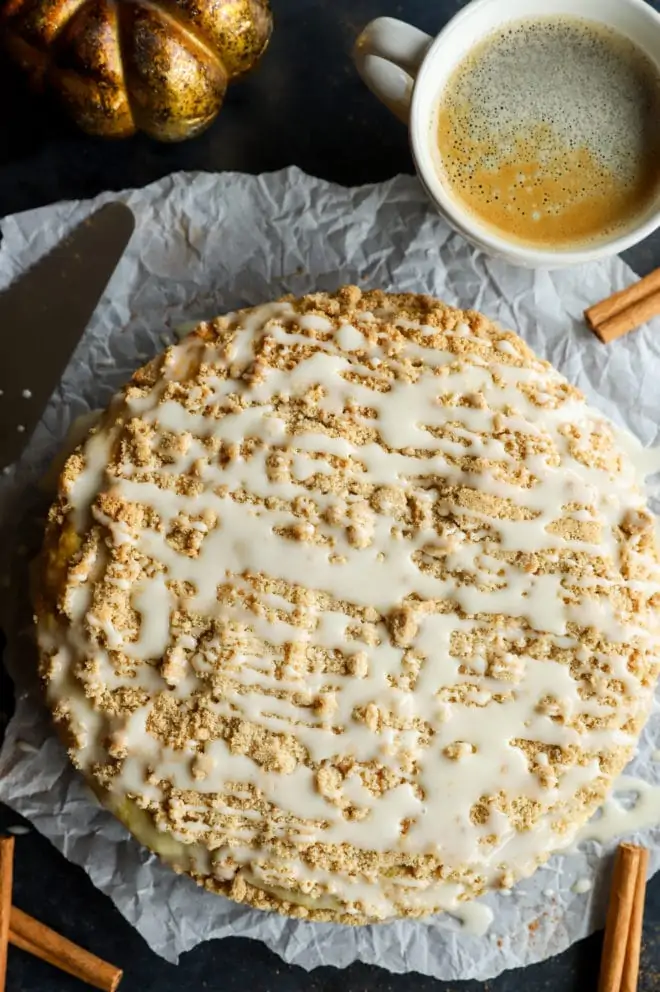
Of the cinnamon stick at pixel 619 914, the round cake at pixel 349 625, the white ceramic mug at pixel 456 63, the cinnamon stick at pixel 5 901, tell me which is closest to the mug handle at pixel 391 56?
the white ceramic mug at pixel 456 63

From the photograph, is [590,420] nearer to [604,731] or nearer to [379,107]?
[604,731]

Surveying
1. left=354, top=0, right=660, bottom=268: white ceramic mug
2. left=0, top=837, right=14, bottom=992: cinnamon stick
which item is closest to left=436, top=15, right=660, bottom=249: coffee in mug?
left=354, top=0, right=660, bottom=268: white ceramic mug

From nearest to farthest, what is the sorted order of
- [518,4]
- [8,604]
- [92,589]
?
[92,589] < [518,4] < [8,604]

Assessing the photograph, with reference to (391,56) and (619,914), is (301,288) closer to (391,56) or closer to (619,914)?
(391,56)

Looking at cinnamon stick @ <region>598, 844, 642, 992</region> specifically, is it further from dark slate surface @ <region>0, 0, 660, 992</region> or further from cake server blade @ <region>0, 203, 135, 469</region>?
cake server blade @ <region>0, 203, 135, 469</region>

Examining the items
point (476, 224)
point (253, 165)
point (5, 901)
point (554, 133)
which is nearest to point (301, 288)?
point (253, 165)

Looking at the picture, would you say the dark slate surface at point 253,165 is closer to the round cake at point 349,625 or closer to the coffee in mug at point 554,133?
the coffee in mug at point 554,133

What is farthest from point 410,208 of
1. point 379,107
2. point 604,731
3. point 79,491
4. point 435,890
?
point 435,890
